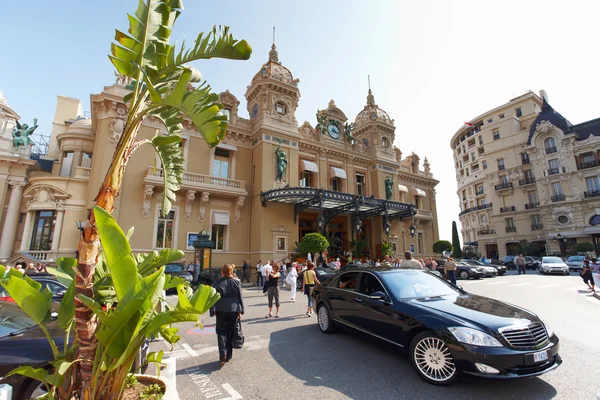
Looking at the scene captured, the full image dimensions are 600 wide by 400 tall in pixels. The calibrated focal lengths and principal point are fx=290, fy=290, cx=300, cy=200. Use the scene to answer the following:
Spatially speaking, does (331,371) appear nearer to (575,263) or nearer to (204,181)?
(204,181)

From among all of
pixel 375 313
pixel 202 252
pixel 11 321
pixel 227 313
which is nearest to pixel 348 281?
pixel 375 313

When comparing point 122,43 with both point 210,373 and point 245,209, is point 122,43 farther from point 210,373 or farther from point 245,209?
point 245,209

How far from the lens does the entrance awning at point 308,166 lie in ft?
78.5

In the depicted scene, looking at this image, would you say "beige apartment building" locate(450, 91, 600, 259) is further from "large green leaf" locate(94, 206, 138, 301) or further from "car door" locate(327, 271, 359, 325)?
"large green leaf" locate(94, 206, 138, 301)

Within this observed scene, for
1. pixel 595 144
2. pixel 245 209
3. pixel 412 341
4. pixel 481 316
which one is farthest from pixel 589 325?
pixel 595 144

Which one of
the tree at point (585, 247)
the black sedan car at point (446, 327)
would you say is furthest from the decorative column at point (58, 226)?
the tree at point (585, 247)

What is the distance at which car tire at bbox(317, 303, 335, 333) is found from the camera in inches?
265

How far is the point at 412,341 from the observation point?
4.46 m

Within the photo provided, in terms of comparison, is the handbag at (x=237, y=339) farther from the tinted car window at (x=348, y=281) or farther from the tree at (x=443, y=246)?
Answer: the tree at (x=443, y=246)

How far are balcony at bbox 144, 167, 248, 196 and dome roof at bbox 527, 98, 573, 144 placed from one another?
44767mm

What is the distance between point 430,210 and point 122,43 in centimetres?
3509

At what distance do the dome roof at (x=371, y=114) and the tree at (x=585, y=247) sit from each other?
87.7ft

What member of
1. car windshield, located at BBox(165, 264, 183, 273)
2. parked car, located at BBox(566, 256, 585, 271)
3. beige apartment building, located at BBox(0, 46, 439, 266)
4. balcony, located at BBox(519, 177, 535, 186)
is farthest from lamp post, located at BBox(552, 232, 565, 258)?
car windshield, located at BBox(165, 264, 183, 273)

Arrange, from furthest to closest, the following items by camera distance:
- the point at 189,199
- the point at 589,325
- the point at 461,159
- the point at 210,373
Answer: the point at 461,159
the point at 189,199
the point at 589,325
the point at 210,373
